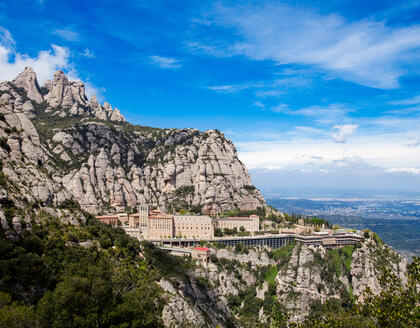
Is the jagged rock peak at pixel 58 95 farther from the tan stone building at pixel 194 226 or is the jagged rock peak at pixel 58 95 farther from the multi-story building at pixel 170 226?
the tan stone building at pixel 194 226

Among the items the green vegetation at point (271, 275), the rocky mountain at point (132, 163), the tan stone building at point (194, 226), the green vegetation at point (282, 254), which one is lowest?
the green vegetation at point (271, 275)

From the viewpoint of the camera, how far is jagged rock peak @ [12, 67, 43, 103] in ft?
617

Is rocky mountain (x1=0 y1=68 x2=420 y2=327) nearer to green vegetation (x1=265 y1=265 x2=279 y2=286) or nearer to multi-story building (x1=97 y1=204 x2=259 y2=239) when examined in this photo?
green vegetation (x1=265 y1=265 x2=279 y2=286)

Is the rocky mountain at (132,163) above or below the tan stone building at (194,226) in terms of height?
above

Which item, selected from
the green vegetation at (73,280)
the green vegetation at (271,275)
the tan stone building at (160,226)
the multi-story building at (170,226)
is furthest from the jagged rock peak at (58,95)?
the green vegetation at (73,280)

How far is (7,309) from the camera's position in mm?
26516

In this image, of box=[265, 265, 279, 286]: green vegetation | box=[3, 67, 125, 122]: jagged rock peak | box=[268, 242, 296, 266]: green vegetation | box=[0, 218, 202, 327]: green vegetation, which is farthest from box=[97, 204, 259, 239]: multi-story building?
box=[3, 67, 125, 122]: jagged rock peak

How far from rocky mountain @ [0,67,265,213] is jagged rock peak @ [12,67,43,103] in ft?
2.62

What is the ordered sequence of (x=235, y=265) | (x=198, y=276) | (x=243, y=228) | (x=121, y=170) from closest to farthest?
(x=198, y=276)
(x=235, y=265)
(x=243, y=228)
(x=121, y=170)

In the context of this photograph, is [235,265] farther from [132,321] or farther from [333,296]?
[132,321]

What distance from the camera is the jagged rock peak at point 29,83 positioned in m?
188

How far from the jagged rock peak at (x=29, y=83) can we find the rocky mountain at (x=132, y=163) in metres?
0.80

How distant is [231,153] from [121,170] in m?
54.1

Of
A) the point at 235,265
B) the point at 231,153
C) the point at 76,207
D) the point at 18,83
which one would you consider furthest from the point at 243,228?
the point at 18,83
